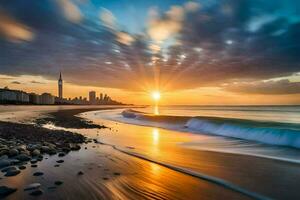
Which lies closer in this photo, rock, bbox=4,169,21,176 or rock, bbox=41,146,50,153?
rock, bbox=4,169,21,176

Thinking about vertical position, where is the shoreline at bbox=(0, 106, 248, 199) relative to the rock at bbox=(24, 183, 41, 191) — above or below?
below

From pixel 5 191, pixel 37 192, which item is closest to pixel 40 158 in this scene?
pixel 5 191

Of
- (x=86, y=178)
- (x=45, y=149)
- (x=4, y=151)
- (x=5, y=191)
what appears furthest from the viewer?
(x=45, y=149)

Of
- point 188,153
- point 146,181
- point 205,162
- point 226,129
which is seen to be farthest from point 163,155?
point 226,129

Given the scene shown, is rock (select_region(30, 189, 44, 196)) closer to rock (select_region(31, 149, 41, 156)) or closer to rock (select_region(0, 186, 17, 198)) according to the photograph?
rock (select_region(0, 186, 17, 198))

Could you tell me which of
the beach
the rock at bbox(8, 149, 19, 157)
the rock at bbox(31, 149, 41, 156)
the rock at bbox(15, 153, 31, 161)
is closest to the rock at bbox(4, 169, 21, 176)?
the beach

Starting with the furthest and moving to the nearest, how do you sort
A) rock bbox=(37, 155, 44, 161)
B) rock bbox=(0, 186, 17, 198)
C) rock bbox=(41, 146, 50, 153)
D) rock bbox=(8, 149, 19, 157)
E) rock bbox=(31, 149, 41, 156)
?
rock bbox=(41, 146, 50, 153) → rock bbox=(31, 149, 41, 156) → rock bbox=(8, 149, 19, 157) → rock bbox=(37, 155, 44, 161) → rock bbox=(0, 186, 17, 198)

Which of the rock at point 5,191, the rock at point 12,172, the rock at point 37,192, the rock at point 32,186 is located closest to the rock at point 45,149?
the rock at point 12,172

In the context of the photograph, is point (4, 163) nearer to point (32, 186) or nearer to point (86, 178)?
point (32, 186)

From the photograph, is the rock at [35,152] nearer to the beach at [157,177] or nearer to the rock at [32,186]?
the beach at [157,177]

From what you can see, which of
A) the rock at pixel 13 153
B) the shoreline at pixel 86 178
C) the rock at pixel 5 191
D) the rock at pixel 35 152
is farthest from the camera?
the rock at pixel 35 152

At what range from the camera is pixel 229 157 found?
827 cm

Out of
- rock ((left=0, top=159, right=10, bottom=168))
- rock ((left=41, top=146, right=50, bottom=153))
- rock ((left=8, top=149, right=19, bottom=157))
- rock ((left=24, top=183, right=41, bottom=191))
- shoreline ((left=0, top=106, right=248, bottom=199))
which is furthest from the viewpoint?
rock ((left=41, top=146, right=50, bottom=153))

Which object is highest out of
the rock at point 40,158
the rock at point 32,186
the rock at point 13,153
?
the rock at point 13,153
